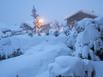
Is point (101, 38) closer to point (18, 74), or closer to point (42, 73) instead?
point (42, 73)

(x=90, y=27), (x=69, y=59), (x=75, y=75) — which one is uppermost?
(x=90, y=27)

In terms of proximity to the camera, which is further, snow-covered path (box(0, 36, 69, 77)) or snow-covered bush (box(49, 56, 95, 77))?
snow-covered path (box(0, 36, 69, 77))

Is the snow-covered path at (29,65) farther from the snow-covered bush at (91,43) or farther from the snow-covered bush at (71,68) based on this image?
the snow-covered bush at (71,68)

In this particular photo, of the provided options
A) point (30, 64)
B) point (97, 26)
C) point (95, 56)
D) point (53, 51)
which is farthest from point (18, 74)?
point (97, 26)

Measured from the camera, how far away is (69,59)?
787cm

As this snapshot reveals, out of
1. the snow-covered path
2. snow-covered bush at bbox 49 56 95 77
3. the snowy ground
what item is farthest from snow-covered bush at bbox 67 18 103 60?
the snow-covered path

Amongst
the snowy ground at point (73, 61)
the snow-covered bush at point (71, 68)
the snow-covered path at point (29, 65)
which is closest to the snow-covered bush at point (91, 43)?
the snowy ground at point (73, 61)

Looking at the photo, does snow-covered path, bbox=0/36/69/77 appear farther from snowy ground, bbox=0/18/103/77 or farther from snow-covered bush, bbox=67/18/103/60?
snow-covered bush, bbox=67/18/103/60

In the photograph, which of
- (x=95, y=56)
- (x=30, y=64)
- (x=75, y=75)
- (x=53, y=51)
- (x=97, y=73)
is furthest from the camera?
(x=53, y=51)

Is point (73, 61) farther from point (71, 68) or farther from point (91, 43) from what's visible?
point (91, 43)

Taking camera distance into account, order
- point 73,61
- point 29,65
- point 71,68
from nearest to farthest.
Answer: point 71,68
point 73,61
point 29,65

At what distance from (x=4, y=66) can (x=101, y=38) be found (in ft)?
20.0

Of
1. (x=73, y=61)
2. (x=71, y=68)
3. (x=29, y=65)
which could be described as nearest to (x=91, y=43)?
(x=73, y=61)

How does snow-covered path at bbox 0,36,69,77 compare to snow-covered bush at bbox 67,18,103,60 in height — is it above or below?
below
